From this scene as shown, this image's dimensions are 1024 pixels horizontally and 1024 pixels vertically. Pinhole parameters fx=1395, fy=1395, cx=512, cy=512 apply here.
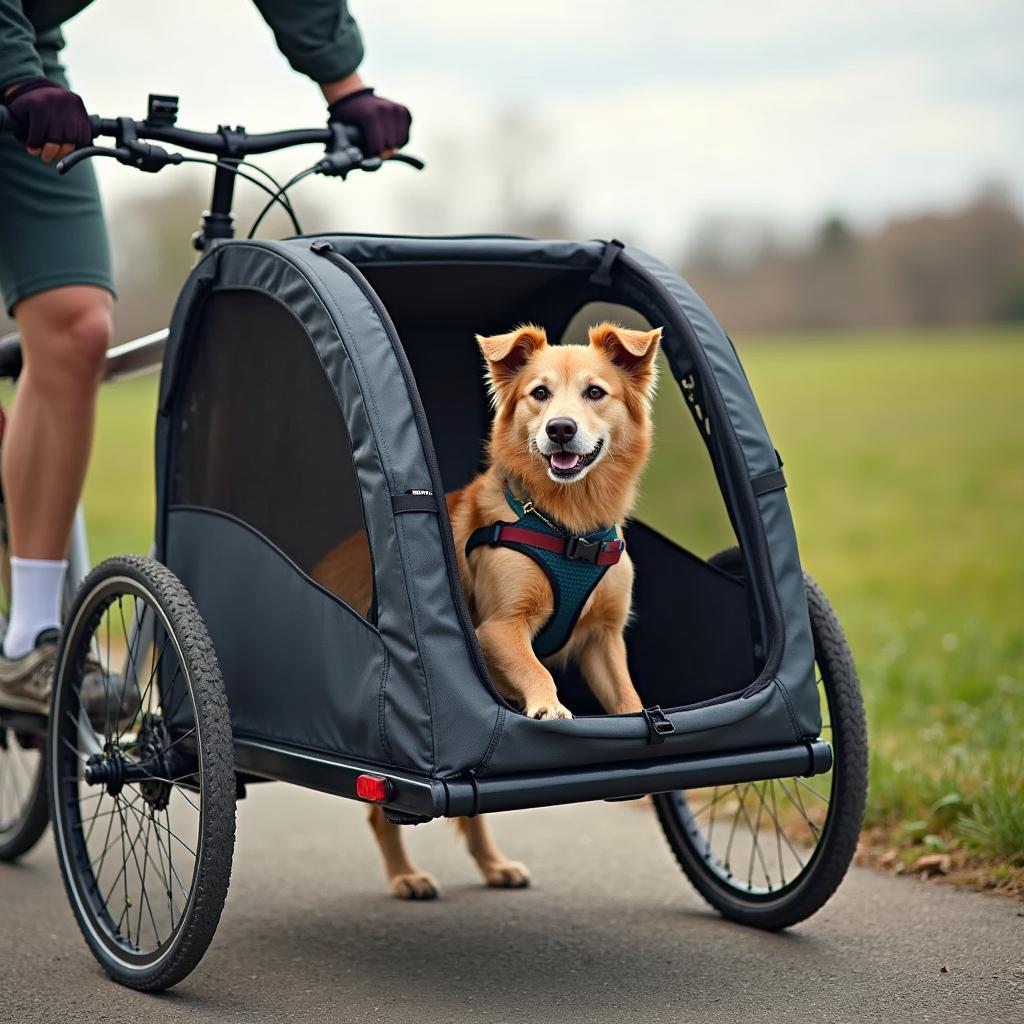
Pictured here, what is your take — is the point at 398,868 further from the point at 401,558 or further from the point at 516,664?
the point at 401,558

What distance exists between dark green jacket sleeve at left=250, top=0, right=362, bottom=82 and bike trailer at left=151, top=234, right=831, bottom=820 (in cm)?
63

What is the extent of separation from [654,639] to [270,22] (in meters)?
1.93

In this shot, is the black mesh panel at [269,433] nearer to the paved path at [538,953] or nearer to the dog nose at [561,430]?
the dog nose at [561,430]

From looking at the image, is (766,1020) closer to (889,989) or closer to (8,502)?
(889,989)

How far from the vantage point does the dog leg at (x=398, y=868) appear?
3.72 m


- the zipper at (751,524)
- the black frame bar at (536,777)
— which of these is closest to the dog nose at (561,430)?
the zipper at (751,524)

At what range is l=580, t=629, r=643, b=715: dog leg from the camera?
3232 mm

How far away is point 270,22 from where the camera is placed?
3.73m

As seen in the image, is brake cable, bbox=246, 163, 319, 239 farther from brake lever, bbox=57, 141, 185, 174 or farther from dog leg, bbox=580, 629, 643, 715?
dog leg, bbox=580, 629, 643, 715

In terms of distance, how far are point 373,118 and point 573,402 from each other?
114cm

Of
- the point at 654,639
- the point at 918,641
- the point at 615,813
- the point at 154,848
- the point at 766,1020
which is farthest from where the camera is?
the point at 918,641

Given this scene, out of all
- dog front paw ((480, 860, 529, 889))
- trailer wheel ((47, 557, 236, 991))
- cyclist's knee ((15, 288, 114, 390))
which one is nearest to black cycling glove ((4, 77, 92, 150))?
cyclist's knee ((15, 288, 114, 390))

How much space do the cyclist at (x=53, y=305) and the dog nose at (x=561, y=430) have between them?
1173 mm

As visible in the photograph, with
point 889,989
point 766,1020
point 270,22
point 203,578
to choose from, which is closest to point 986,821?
point 889,989
